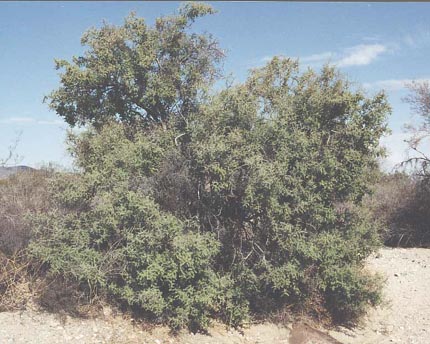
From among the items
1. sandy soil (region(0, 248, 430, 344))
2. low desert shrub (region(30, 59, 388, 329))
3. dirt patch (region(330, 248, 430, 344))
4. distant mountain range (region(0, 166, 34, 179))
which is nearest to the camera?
sandy soil (region(0, 248, 430, 344))

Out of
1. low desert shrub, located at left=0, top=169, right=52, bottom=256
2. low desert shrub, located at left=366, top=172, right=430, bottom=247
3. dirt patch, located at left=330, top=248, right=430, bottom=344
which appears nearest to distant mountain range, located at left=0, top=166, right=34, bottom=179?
low desert shrub, located at left=0, top=169, right=52, bottom=256

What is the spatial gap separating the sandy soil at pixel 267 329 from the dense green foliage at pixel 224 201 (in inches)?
14.2

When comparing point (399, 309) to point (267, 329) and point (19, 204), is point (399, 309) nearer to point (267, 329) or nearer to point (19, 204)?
point (267, 329)

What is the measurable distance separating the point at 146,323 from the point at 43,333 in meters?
1.77

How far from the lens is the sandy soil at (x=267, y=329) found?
775 centimetres

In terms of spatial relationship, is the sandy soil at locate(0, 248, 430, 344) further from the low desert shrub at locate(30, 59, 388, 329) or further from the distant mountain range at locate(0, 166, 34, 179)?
the distant mountain range at locate(0, 166, 34, 179)

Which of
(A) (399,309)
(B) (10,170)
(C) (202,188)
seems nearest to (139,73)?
(C) (202,188)

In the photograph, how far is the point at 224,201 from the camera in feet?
31.2

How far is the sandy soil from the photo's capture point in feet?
25.4

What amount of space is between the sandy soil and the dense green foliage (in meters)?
0.36

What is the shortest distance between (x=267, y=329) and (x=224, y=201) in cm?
275

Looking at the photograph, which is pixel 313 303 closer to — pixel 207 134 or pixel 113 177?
pixel 207 134

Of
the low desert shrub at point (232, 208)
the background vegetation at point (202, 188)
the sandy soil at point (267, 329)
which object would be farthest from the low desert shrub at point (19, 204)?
the sandy soil at point (267, 329)

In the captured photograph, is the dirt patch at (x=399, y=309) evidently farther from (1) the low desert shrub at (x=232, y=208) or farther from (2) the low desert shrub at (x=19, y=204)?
(2) the low desert shrub at (x=19, y=204)
